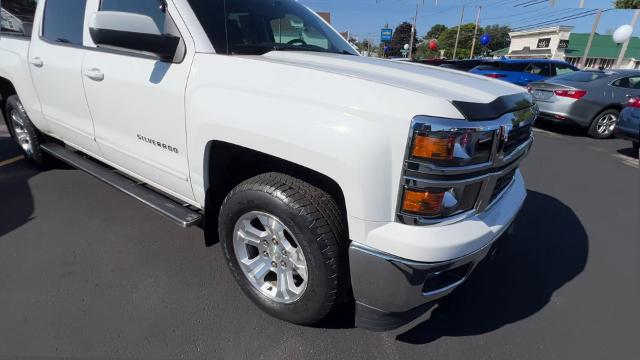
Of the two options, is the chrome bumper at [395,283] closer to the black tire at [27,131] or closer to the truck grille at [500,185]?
the truck grille at [500,185]

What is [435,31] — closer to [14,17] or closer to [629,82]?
[629,82]

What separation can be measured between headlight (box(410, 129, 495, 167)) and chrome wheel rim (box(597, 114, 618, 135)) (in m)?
8.17

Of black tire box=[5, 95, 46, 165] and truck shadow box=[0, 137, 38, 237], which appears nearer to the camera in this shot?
truck shadow box=[0, 137, 38, 237]

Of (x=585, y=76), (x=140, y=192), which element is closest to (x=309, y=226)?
(x=140, y=192)

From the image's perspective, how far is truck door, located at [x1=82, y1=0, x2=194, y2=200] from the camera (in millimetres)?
1981

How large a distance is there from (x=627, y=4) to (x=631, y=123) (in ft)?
103

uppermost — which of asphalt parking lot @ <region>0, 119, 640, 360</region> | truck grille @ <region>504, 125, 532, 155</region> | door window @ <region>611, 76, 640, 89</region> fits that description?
truck grille @ <region>504, 125, 532, 155</region>

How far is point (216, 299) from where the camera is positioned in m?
2.22

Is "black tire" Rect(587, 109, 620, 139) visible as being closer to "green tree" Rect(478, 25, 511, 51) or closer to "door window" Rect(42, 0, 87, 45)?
"door window" Rect(42, 0, 87, 45)

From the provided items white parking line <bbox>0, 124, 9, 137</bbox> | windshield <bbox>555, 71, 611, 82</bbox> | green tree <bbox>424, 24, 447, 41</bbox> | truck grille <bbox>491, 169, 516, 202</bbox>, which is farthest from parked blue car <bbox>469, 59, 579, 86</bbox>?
green tree <bbox>424, 24, 447, 41</bbox>

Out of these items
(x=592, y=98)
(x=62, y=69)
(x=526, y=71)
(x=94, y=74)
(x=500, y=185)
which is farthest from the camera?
(x=526, y=71)

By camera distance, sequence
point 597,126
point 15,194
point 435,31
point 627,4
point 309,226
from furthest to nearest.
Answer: point 435,31
point 627,4
point 597,126
point 15,194
point 309,226

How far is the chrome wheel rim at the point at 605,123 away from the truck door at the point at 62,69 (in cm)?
914

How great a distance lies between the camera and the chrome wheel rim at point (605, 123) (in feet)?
24.6
